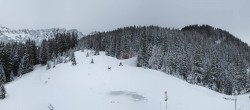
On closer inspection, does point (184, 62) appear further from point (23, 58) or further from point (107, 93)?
point (23, 58)

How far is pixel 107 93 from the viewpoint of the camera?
55.4 m

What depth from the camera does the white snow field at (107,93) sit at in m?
50.8

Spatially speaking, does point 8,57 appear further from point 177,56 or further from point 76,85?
point 177,56

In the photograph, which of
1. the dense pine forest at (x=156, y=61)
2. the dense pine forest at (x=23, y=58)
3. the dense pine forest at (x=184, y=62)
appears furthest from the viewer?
the dense pine forest at (x=184, y=62)

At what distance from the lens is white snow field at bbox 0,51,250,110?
50844mm

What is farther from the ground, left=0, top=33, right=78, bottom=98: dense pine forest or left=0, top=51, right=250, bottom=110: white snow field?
Result: left=0, top=33, right=78, bottom=98: dense pine forest

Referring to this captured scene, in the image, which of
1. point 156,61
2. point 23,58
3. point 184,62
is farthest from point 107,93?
point 156,61

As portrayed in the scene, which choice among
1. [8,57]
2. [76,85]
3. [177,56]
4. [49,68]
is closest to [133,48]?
[177,56]

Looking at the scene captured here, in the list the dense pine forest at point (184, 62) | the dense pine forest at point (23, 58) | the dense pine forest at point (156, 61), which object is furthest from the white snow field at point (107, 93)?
the dense pine forest at point (184, 62)

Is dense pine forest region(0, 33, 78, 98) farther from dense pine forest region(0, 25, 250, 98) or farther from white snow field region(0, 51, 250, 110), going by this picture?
white snow field region(0, 51, 250, 110)

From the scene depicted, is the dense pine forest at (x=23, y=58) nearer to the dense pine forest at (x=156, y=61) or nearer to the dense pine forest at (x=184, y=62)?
the dense pine forest at (x=156, y=61)

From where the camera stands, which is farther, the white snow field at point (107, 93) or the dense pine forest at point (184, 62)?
the dense pine forest at point (184, 62)

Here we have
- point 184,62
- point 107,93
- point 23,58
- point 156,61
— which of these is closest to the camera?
point 107,93

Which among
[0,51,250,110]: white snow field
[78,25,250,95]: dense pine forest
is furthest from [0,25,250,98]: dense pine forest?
[0,51,250,110]: white snow field
